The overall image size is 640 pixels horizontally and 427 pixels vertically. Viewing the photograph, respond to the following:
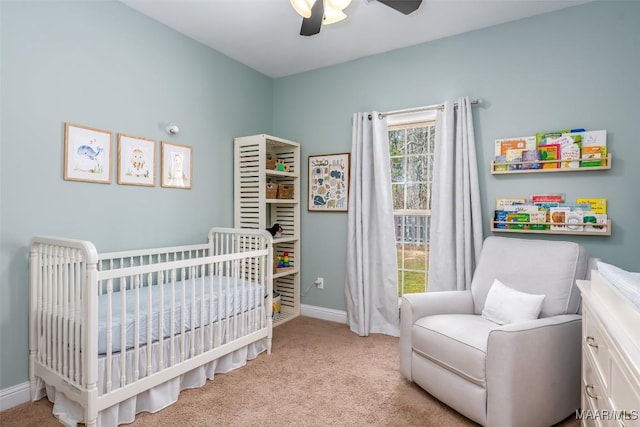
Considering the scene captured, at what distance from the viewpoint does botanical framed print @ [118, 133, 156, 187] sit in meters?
2.51

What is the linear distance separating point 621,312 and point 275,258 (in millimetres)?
2921

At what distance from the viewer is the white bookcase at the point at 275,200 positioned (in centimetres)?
329

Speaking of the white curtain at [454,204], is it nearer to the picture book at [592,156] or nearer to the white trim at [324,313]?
the picture book at [592,156]

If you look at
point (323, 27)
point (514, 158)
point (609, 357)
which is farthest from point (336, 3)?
point (609, 357)

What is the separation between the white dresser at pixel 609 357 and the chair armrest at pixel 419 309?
0.74 m

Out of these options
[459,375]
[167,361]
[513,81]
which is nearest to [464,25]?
[513,81]

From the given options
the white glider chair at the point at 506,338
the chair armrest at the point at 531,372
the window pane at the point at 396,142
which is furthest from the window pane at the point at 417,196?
the chair armrest at the point at 531,372

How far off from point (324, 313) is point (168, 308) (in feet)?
6.09

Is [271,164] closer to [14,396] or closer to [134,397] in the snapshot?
[134,397]

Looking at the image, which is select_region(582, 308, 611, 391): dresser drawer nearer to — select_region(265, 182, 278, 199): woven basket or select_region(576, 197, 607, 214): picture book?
select_region(576, 197, 607, 214): picture book

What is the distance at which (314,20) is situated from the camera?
2004 millimetres

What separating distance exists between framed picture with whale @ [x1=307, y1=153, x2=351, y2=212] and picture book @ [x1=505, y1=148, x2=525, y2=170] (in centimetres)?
138

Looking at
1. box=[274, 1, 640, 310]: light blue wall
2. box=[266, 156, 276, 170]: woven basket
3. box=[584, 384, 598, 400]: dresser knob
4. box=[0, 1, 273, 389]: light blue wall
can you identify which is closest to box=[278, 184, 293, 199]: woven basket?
box=[266, 156, 276, 170]: woven basket

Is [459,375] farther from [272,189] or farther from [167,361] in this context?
[272,189]
